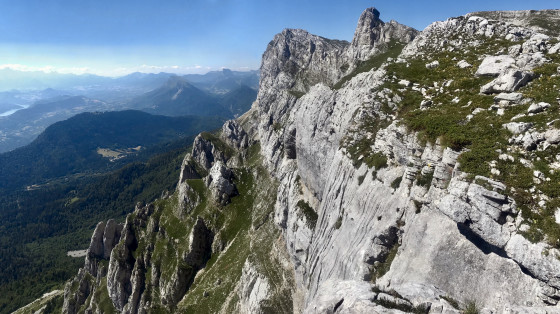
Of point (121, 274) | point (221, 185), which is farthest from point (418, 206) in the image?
point (121, 274)

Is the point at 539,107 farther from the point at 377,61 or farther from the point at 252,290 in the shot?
the point at 377,61

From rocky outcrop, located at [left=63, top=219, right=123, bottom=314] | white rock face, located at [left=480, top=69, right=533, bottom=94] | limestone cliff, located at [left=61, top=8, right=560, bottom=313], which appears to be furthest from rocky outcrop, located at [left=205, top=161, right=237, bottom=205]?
white rock face, located at [left=480, top=69, right=533, bottom=94]

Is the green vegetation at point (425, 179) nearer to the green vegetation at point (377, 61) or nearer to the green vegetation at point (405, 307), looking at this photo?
the green vegetation at point (405, 307)

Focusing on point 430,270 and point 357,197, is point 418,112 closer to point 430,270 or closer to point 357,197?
point 357,197

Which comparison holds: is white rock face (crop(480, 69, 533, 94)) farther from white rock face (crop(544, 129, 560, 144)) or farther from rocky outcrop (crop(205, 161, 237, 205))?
rocky outcrop (crop(205, 161, 237, 205))

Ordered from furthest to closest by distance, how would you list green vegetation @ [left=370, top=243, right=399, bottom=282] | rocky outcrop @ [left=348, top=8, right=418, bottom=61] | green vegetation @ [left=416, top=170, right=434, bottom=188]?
rocky outcrop @ [left=348, top=8, right=418, bottom=61]
green vegetation @ [left=370, top=243, right=399, bottom=282]
green vegetation @ [left=416, top=170, right=434, bottom=188]

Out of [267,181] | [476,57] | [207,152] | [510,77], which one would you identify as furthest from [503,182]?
[207,152]
